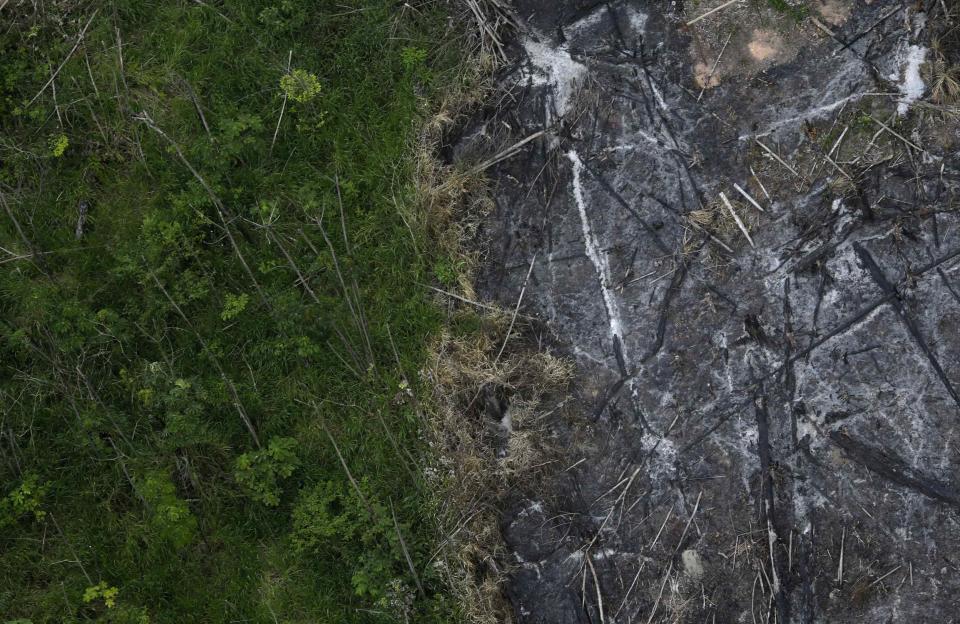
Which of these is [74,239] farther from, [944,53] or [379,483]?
[944,53]

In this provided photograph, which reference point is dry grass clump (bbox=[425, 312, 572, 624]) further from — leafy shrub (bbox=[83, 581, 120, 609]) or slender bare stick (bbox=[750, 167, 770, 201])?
leafy shrub (bbox=[83, 581, 120, 609])

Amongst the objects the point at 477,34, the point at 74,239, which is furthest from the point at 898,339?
the point at 74,239

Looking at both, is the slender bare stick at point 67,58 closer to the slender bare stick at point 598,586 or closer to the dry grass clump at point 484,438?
the dry grass clump at point 484,438

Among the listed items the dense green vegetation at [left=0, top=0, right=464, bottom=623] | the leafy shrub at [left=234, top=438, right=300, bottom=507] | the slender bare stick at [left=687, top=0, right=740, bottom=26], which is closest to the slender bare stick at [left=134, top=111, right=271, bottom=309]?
the dense green vegetation at [left=0, top=0, right=464, bottom=623]

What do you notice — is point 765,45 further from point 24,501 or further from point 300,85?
point 24,501

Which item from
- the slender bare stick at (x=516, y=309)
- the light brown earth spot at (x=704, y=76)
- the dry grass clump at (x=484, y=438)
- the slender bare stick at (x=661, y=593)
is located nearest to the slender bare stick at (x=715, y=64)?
the light brown earth spot at (x=704, y=76)

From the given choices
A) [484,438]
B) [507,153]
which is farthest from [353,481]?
[507,153]
